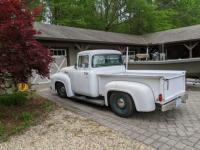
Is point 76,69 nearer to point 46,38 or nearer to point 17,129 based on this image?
point 17,129

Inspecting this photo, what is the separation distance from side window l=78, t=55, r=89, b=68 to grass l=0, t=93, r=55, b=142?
5.38 feet

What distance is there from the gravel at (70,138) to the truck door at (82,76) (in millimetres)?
1440

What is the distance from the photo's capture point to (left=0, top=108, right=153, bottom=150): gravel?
392 centimetres

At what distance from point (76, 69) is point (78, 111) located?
1.56 meters

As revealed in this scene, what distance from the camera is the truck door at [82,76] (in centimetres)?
645

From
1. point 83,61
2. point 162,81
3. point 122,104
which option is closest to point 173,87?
point 162,81

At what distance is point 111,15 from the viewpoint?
30.2 metres

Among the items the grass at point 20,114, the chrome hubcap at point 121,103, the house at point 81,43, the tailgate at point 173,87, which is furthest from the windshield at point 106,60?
the house at point 81,43

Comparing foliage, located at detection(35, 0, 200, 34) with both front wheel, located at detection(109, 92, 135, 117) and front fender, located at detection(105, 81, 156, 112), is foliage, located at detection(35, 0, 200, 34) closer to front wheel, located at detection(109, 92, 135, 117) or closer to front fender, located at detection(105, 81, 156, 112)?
front wheel, located at detection(109, 92, 135, 117)

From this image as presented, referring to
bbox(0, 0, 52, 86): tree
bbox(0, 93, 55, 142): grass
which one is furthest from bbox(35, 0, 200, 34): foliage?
bbox(0, 0, 52, 86): tree

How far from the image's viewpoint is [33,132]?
4.70 m

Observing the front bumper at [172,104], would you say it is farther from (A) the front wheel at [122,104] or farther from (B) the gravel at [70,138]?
(B) the gravel at [70,138]

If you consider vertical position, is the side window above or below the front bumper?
above

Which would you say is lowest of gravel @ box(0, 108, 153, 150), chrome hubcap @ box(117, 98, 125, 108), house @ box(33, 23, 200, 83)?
gravel @ box(0, 108, 153, 150)
